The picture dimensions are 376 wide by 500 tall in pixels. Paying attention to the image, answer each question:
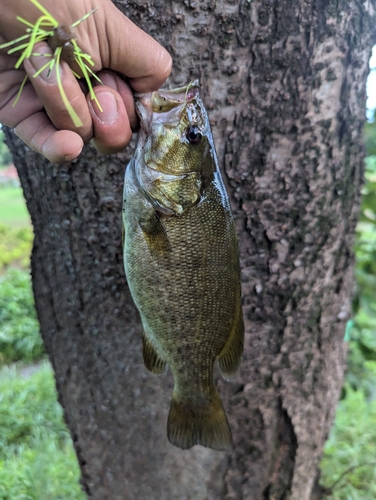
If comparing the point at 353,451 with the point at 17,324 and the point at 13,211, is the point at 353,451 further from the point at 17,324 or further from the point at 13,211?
the point at 13,211

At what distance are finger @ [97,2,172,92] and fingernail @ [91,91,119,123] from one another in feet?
0.30

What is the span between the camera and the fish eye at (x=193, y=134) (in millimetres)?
1119

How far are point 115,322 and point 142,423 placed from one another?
18.0 inches

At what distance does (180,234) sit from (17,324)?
492 cm

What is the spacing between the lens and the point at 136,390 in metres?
1.62

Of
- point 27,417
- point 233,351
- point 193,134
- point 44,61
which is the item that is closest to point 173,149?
point 193,134

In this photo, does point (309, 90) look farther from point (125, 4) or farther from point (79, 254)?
point (79, 254)

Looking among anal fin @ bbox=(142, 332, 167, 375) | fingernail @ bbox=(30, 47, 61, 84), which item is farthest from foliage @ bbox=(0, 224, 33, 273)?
fingernail @ bbox=(30, 47, 61, 84)

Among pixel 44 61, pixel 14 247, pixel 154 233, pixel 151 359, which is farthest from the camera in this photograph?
pixel 14 247

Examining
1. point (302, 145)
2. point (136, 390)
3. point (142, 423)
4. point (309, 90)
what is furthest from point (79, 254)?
point (309, 90)

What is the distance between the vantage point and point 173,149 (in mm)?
1152

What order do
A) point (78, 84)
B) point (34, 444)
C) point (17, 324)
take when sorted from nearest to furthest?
point (78, 84), point (34, 444), point (17, 324)

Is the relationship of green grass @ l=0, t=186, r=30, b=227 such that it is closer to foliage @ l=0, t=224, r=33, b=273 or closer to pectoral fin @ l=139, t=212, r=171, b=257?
foliage @ l=0, t=224, r=33, b=273

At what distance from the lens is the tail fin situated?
4.39 feet
